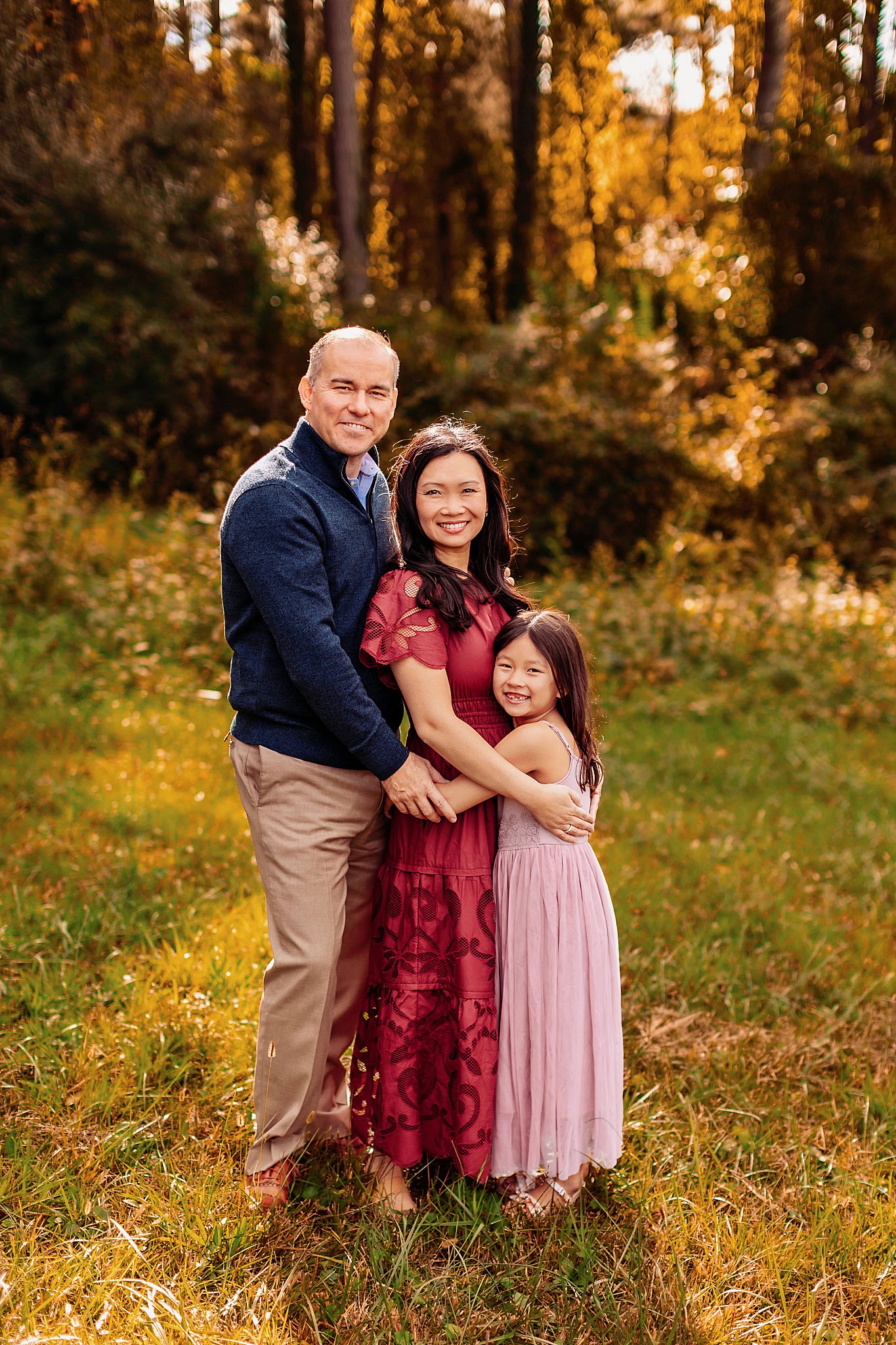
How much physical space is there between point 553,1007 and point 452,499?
1278mm

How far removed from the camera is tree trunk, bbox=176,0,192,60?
38.1ft

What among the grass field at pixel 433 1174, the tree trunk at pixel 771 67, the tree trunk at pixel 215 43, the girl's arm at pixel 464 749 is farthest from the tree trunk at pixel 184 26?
the girl's arm at pixel 464 749

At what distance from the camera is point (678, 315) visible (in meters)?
13.5

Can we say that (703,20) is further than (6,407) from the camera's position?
Yes

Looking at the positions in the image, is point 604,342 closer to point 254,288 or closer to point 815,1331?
point 254,288

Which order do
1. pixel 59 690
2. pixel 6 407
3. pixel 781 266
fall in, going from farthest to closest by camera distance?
pixel 781 266 → pixel 6 407 → pixel 59 690

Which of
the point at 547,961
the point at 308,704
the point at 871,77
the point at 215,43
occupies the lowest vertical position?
the point at 547,961

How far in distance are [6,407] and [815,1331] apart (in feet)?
32.7

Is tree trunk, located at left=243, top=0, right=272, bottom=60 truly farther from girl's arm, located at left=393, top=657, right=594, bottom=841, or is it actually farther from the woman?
girl's arm, located at left=393, top=657, right=594, bottom=841

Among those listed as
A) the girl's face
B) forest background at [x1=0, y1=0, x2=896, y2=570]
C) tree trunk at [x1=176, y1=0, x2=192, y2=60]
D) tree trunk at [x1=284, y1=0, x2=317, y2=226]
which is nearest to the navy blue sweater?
the girl's face

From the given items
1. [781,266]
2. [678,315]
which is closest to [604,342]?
[678,315]

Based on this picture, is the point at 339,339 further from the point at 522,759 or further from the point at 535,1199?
the point at 535,1199

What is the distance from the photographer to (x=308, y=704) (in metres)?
2.53

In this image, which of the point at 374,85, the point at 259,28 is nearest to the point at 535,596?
the point at 374,85
